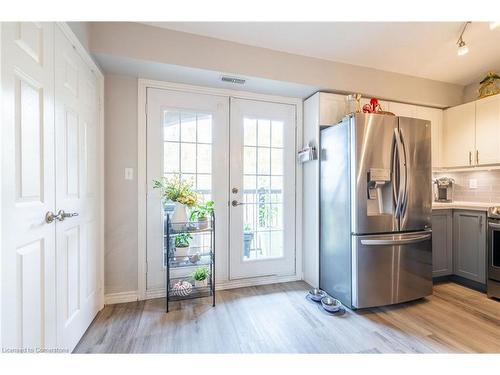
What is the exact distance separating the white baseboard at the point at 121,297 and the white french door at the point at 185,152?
0.46 feet

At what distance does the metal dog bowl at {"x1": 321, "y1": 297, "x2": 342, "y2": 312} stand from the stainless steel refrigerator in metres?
0.08

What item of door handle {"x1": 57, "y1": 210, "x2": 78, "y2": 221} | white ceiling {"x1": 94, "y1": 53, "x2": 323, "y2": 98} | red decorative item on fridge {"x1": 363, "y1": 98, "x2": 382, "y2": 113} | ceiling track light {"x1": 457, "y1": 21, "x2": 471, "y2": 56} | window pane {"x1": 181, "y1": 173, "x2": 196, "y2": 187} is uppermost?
ceiling track light {"x1": 457, "y1": 21, "x2": 471, "y2": 56}

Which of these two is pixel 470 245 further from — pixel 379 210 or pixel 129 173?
pixel 129 173

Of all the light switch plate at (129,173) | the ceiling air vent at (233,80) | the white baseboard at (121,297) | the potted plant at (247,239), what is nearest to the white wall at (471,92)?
the ceiling air vent at (233,80)

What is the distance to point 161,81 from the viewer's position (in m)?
2.27

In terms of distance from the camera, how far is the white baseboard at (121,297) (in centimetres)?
213

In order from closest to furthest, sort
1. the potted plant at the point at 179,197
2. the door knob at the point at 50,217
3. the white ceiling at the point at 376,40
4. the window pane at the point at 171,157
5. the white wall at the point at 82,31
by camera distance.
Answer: the door knob at the point at 50,217
the white wall at the point at 82,31
the white ceiling at the point at 376,40
the potted plant at the point at 179,197
the window pane at the point at 171,157

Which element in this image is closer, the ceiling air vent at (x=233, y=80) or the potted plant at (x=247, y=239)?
the ceiling air vent at (x=233, y=80)

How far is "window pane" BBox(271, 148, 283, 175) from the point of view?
8.83 feet

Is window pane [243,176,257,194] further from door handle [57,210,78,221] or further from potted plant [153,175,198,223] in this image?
door handle [57,210,78,221]

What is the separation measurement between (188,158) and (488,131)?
3.41m

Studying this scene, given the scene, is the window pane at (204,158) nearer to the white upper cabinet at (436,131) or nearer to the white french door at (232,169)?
the white french door at (232,169)

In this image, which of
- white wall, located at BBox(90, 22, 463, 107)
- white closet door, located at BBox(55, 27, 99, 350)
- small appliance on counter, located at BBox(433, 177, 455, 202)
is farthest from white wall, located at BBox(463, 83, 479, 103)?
white closet door, located at BBox(55, 27, 99, 350)
